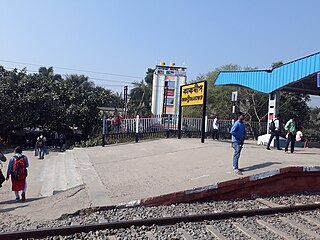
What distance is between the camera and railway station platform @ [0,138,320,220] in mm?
6863

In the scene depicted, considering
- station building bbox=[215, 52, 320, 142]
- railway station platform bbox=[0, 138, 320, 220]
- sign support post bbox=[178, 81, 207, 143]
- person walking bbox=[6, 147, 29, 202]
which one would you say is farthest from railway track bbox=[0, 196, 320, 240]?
station building bbox=[215, 52, 320, 142]

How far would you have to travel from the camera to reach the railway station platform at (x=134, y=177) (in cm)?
686

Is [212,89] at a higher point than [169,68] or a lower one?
lower

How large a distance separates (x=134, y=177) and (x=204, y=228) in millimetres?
3418

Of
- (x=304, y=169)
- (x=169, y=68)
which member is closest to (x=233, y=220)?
(x=304, y=169)

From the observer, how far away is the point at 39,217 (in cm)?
622

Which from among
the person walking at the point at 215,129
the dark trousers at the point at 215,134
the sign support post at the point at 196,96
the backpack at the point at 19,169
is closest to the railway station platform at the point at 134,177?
the backpack at the point at 19,169

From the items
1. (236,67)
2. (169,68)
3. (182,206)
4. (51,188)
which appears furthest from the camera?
(169,68)

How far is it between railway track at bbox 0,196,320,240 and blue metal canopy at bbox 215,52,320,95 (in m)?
9.02

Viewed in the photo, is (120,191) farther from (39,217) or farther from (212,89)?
(212,89)

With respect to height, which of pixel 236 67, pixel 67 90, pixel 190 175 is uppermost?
pixel 236 67

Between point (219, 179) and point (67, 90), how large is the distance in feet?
71.1

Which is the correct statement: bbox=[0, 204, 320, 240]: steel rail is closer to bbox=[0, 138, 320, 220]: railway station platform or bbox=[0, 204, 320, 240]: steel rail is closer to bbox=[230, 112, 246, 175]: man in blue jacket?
bbox=[0, 138, 320, 220]: railway station platform

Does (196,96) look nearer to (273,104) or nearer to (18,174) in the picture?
(273,104)
